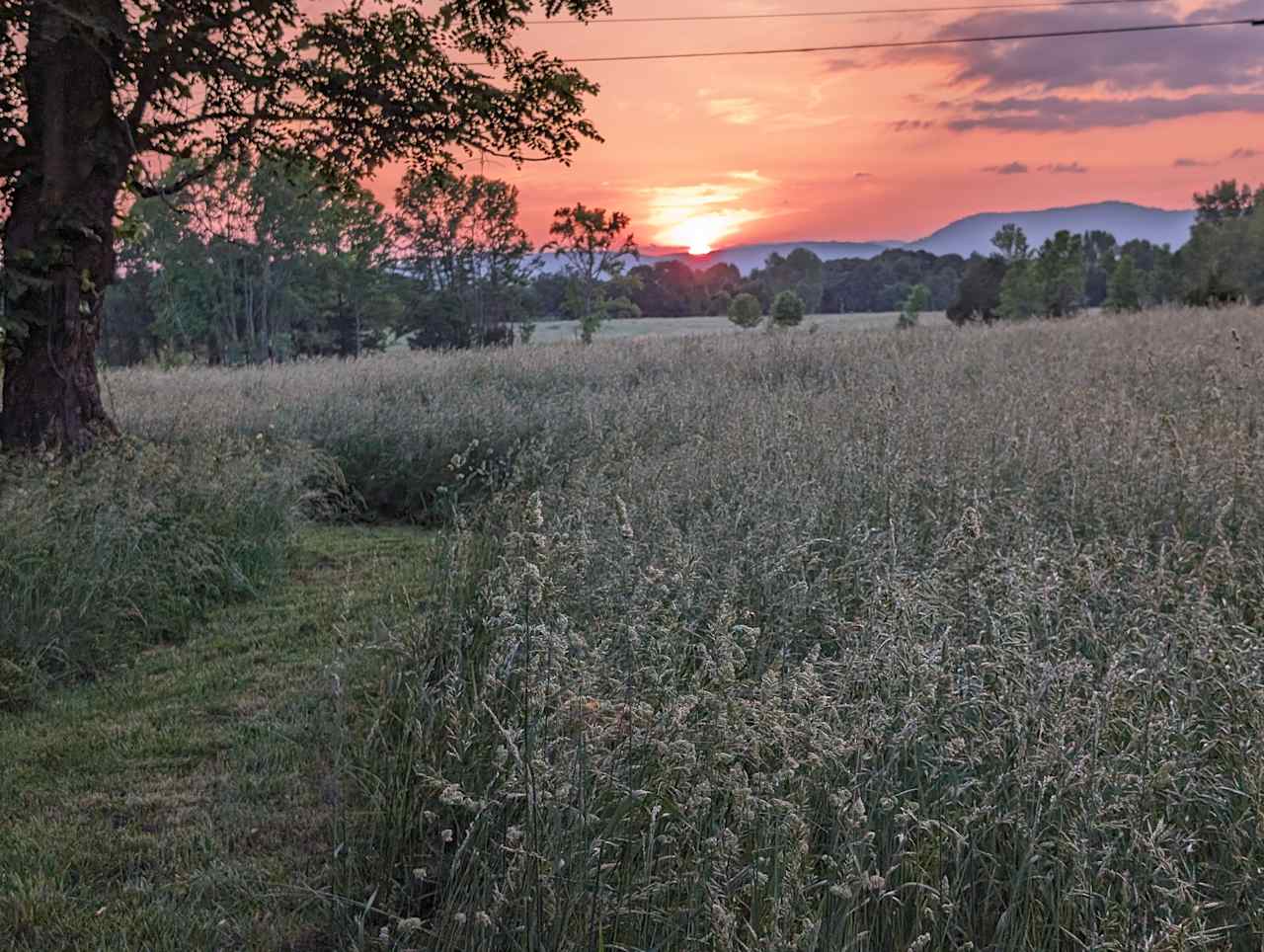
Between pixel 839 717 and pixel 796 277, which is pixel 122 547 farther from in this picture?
pixel 796 277

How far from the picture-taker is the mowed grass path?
9.57 feet

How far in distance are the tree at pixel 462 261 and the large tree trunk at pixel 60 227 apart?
44915 millimetres

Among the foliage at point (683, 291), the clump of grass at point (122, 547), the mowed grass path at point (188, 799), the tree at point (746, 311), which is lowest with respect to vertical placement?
the mowed grass path at point (188, 799)

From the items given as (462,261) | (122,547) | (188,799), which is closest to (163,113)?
(122,547)

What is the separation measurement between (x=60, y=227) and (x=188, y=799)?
570 cm

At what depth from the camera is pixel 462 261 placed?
5456 centimetres

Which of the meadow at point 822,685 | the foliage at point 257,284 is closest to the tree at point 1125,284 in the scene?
the foliage at point 257,284

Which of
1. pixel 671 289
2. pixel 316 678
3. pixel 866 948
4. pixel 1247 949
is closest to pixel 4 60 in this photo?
pixel 316 678

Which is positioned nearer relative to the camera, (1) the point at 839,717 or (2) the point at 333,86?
(1) the point at 839,717

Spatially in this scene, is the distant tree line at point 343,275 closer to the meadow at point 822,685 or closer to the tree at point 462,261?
the tree at point 462,261

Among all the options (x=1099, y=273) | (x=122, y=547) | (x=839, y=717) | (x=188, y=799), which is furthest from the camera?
(x=1099, y=273)

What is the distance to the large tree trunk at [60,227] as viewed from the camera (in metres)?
7.54

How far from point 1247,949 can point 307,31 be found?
829cm

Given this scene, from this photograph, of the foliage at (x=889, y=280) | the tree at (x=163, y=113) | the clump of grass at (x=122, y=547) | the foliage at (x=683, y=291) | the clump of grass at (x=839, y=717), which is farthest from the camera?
the foliage at (x=889, y=280)
